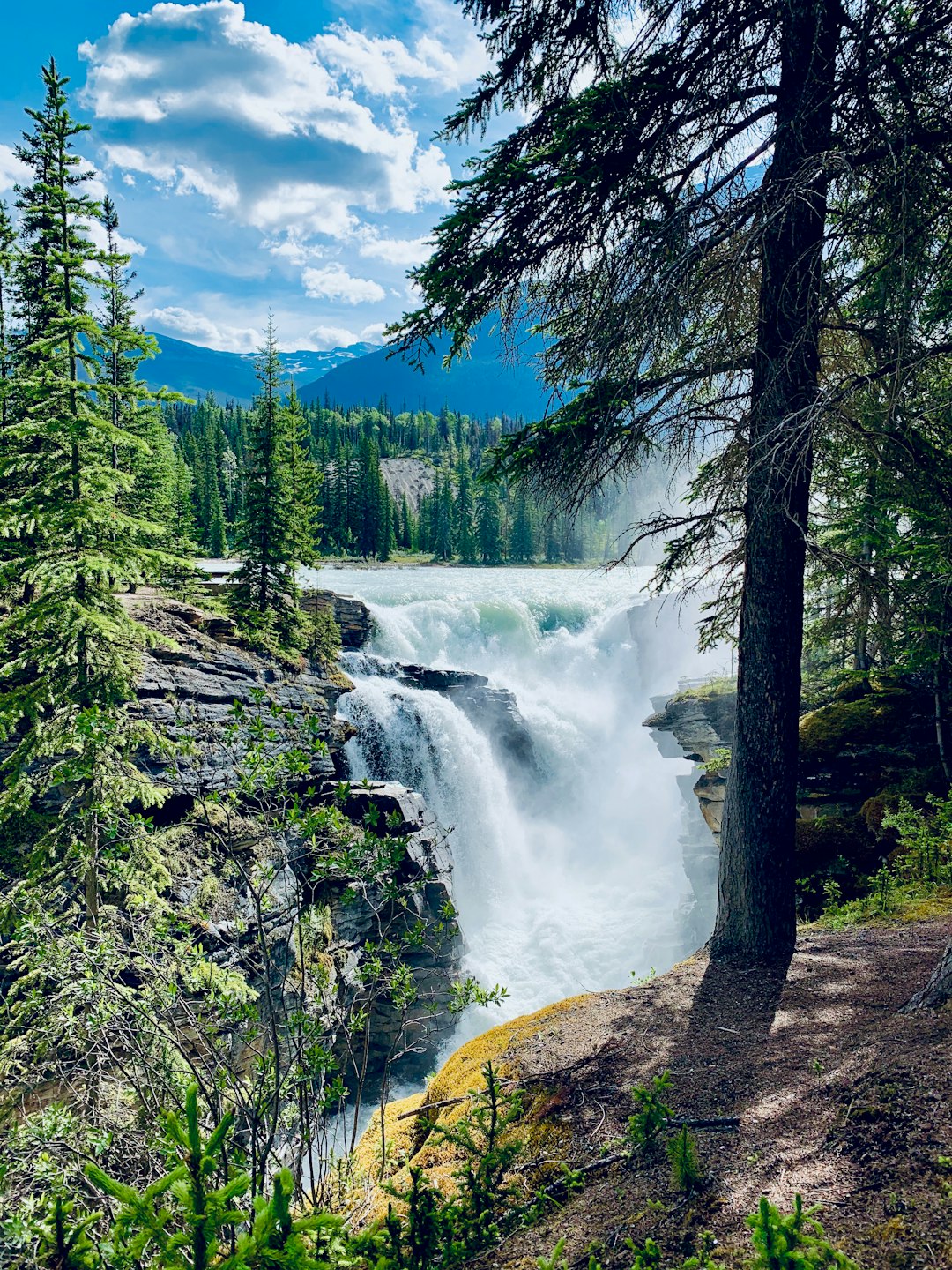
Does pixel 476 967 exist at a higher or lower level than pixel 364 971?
lower

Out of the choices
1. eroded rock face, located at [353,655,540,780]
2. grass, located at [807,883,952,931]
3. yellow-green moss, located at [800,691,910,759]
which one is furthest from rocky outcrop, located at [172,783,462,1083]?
eroded rock face, located at [353,655,540,780]

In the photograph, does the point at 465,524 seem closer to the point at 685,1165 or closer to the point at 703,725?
the point at 703,725

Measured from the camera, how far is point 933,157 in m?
4.38

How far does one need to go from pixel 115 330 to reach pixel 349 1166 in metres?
8.87

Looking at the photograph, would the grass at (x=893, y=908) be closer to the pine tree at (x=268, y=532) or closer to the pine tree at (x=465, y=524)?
the pine tree at (x=268, y=532)

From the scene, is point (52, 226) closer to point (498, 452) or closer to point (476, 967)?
point (498, 452)

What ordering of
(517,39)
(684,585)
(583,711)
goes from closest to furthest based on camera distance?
(517,39) → (684,585) → (583,711)

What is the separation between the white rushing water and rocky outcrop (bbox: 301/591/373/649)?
87 centimetres

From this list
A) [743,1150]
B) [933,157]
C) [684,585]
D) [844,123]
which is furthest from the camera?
[684,585]

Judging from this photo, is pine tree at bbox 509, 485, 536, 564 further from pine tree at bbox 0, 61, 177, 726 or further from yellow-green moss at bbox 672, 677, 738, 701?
pine tree at bbox 0, 61, 177, 726

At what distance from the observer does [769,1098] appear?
3.50 meters

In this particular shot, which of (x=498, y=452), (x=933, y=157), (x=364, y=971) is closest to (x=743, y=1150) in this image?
(x=364, y=971)

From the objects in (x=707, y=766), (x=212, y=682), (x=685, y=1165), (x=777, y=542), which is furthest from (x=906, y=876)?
(x=212, y=682)

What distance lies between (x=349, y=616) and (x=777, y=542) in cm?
2212
